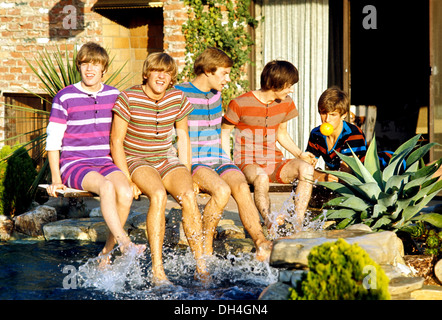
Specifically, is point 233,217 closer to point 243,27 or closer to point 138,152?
point 138,152

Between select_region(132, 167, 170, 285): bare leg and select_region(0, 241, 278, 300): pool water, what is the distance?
0.12m

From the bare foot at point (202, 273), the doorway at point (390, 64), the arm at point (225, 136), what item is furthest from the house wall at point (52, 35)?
the bare foot at point (202, 273)

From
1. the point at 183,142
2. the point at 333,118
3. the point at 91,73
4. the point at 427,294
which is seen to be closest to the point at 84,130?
the point at 91,73

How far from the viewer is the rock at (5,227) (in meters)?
5.78

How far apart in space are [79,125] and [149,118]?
1.99 ft

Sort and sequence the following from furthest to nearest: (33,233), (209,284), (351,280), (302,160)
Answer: (33,233)
(302,160)
(209,284)
(351,280)

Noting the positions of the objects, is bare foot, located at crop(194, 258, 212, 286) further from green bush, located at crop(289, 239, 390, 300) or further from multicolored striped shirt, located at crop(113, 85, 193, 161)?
green bush, located at crop(289, 239, 390, 300)

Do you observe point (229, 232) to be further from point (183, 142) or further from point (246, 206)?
point (183, 142)

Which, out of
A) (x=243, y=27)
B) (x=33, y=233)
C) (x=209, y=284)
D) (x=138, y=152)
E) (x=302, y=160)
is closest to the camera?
(x=209, y=284)

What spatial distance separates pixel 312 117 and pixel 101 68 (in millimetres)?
4367

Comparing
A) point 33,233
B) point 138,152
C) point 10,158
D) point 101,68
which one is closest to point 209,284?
point 138,152

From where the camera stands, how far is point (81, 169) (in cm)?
429

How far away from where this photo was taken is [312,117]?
8.13 m

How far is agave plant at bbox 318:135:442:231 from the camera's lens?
157 inches
